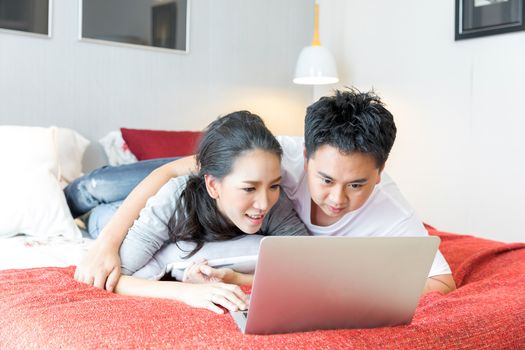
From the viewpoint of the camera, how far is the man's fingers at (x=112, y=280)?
1.21 metres

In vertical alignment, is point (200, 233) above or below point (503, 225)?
above

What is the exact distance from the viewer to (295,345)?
85cm

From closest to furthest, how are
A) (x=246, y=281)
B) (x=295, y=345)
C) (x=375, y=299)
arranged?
(x=295, y=345) → (x=375, y=299) → (x=246, y=281)

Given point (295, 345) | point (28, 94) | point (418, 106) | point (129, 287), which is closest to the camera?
point (295, 345)

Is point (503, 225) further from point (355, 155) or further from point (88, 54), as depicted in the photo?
→ point (88, 54)

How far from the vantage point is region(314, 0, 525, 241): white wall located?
9.52 ft

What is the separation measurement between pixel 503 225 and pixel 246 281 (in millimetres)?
2042

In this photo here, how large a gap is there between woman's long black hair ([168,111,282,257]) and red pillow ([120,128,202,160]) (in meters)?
1.27

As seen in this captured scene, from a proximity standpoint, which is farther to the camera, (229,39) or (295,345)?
(229,39)

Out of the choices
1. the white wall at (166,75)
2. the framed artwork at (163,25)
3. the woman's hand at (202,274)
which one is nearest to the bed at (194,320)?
the woman's hand at (202,274)

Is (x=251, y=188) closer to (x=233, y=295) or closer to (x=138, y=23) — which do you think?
(x=233, y=295)

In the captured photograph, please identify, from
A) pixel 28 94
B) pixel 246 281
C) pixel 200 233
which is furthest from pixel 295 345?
pixel 28 94

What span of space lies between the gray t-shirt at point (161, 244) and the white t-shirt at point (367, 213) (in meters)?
0.11

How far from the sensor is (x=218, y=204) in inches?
54.4
